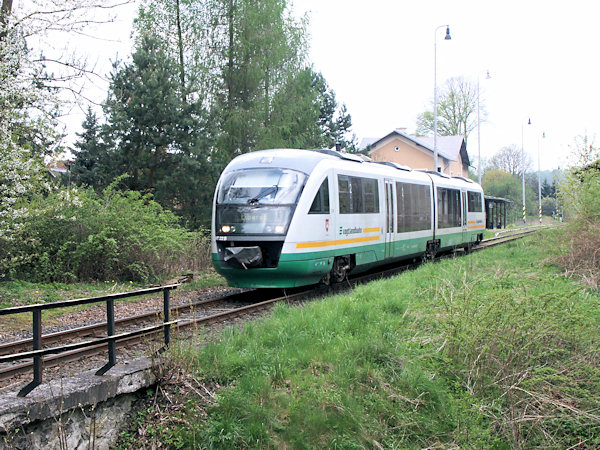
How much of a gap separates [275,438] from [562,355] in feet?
10.6

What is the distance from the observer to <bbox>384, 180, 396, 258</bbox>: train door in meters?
13.8

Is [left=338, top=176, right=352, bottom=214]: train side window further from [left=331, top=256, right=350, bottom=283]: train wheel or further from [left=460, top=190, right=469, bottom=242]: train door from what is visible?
[left=460, top=190, right=469, bottom=242]: train door

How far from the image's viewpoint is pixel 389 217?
13.9 metres

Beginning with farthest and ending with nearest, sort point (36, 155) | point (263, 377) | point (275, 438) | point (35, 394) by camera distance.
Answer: point (36, 155), point (263, 377), point (275, 438), point (35, 394)

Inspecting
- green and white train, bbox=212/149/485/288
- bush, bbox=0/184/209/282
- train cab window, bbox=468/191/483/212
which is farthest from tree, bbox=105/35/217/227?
train cab window, bbox=468/191/483/212

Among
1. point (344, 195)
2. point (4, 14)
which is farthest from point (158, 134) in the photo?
point (344, 195)

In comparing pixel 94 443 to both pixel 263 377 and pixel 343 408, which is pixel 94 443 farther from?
pixel 343 408

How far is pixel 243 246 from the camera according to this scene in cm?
1039

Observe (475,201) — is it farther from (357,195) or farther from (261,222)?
(261,222)

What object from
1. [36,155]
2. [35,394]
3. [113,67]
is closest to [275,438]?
[35,394]

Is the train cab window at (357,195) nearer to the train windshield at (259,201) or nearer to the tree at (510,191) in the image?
the train windshield at (259,201)

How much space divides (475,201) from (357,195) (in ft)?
40.0

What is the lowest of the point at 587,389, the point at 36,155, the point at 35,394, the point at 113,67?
the point at 587,389

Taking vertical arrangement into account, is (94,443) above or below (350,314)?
below
